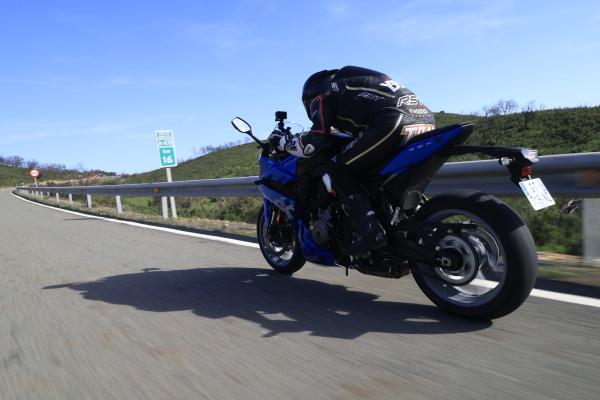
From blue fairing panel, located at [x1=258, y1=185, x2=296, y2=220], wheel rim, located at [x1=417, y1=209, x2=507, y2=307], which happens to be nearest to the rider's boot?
wheel rim, located at [x1=417, y1=209, x2=507, y2=307]

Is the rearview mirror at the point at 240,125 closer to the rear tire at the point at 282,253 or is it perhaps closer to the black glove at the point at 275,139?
the black glove at the point at 275,139

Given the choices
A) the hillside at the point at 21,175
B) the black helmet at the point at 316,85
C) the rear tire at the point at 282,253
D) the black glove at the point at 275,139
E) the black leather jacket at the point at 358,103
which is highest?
the hillside at the point at 21,175

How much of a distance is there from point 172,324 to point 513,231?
2264mm

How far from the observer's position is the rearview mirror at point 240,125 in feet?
16.2

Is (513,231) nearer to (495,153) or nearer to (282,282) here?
(495,153)

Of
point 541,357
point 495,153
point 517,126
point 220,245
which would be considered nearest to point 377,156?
point 495,153

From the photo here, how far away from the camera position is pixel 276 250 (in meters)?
4.96

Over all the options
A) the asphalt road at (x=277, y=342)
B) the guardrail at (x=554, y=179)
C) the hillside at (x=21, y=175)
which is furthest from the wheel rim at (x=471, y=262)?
the hillside at (x=21, y=175)

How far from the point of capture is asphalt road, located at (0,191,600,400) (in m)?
2.31

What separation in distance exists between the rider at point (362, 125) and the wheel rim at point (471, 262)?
0.43m

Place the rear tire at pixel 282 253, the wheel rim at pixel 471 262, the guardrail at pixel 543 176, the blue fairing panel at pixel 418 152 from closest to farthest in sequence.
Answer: the wheel rim at pixel 471 262 < the blue fairing panel at pixel 418 152 < the guardrail at pixel 543 176 < the rear tire at pixel 282 253

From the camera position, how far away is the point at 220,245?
6.71 metres

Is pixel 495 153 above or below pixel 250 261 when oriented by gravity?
above

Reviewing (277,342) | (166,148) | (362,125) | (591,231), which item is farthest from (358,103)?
(166,148)
